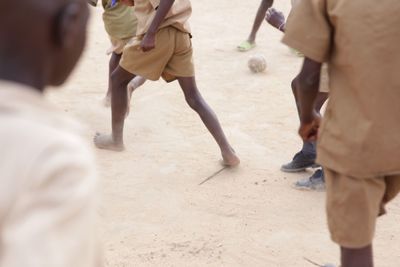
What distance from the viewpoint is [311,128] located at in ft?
8.59

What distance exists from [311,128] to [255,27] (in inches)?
164

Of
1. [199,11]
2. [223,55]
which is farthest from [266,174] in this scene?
[199,11]

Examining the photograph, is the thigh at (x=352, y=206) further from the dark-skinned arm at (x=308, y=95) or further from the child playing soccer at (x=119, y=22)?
the child playing soccer at (x=119, y=22)

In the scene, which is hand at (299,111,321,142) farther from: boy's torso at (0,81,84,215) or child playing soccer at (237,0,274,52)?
child playing soccer at (237,0,274,52)

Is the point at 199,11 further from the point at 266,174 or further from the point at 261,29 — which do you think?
the point at 266,174

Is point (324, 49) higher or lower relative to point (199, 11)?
higher

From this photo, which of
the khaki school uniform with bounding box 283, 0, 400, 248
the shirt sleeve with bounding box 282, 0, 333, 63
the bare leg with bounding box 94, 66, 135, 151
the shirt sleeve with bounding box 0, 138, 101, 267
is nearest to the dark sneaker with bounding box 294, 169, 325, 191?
the bare leg with bounding box 94, 66, 135, 151

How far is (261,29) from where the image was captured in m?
7.39

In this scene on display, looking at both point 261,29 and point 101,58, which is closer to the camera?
point 101,58

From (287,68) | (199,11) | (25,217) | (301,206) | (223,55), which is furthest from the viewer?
(199,11)

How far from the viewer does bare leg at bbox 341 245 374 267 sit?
253 centimetres

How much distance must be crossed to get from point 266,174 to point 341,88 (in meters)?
1.81

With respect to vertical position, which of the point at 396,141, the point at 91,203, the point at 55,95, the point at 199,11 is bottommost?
the point at 199,11

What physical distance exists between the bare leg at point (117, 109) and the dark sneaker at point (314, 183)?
1.12 meters
